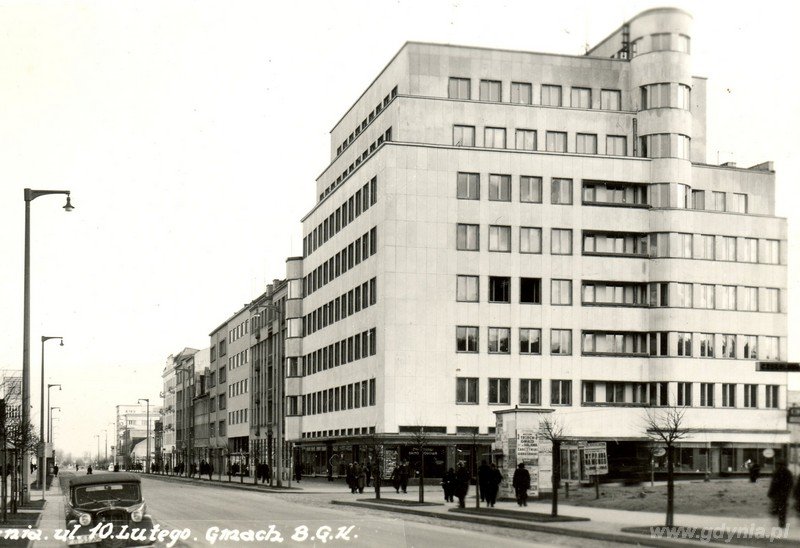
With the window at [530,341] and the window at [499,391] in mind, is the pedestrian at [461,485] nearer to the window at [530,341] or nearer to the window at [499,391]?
the window at [499,391]

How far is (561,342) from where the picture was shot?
7519 centimetres

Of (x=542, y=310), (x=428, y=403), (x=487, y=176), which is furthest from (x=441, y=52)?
(x=428, y=403)

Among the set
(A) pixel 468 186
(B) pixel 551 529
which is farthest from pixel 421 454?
(A) pixel 468 186

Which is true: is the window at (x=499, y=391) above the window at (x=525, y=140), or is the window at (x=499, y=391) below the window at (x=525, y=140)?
below

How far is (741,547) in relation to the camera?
2102 cm

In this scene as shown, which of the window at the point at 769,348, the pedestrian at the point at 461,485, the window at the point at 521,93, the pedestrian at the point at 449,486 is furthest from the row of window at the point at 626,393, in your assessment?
the pedestrian at the point at 461,485

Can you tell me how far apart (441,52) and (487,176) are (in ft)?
32.4

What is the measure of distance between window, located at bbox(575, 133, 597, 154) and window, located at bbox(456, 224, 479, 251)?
1014cm

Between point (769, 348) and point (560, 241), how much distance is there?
16.5 m

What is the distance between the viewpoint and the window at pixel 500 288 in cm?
7450

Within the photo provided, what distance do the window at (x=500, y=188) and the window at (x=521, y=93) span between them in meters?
6.91

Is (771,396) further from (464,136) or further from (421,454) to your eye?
(421,454)

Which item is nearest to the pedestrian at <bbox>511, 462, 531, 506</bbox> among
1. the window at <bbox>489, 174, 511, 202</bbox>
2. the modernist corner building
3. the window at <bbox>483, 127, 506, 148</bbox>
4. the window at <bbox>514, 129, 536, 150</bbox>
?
the modernist corner building

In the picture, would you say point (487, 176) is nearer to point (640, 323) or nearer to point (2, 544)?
point (640, 323)
